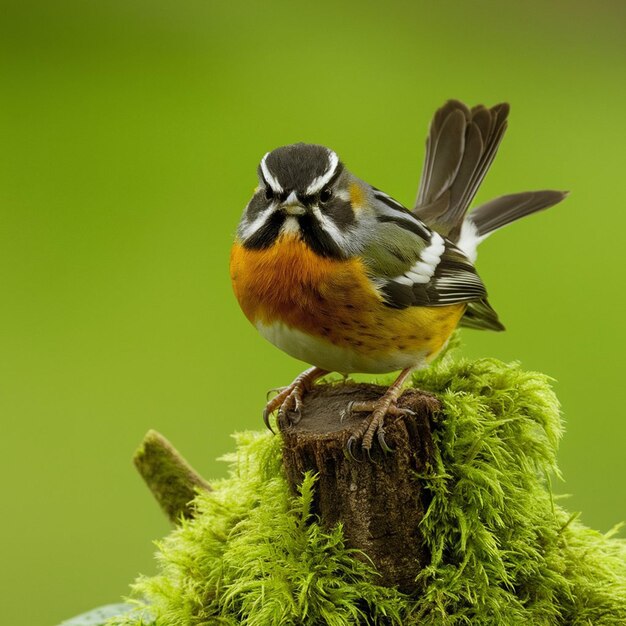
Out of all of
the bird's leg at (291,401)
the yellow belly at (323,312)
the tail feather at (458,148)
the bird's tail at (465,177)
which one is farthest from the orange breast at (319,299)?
the tail feather at (458,148)

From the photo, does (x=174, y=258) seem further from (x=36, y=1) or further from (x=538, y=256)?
(x=36, y=1)

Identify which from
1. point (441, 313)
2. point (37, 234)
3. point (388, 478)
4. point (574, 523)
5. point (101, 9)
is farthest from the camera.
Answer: point (101, 9)

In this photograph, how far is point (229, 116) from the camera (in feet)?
36.2

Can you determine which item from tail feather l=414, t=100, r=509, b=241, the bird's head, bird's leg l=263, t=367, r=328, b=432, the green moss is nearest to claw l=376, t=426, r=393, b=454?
the green moss

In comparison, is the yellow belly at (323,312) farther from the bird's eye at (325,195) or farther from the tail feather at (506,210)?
the tail feather at (506,210)

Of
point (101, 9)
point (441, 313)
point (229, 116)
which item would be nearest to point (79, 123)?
point (229, 116)

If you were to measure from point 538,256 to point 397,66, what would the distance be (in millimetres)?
3598

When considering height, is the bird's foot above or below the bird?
below

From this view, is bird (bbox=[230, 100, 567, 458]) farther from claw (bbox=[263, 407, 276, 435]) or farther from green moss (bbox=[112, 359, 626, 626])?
green moss (bbox=[112, 359, 626, 626])

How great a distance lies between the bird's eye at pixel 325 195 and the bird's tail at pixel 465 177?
58.7 inches

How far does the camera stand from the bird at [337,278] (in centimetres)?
356

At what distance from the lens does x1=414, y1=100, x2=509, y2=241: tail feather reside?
523cm

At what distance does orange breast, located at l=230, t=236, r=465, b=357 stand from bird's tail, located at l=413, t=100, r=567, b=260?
4.57ft

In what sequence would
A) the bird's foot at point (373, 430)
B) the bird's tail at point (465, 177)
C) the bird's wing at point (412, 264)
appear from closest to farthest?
1. the bird's foot at point (373, 430)
2. the bird's wing at point (412, 264)
3. the bird's tail at point (465, 177)
